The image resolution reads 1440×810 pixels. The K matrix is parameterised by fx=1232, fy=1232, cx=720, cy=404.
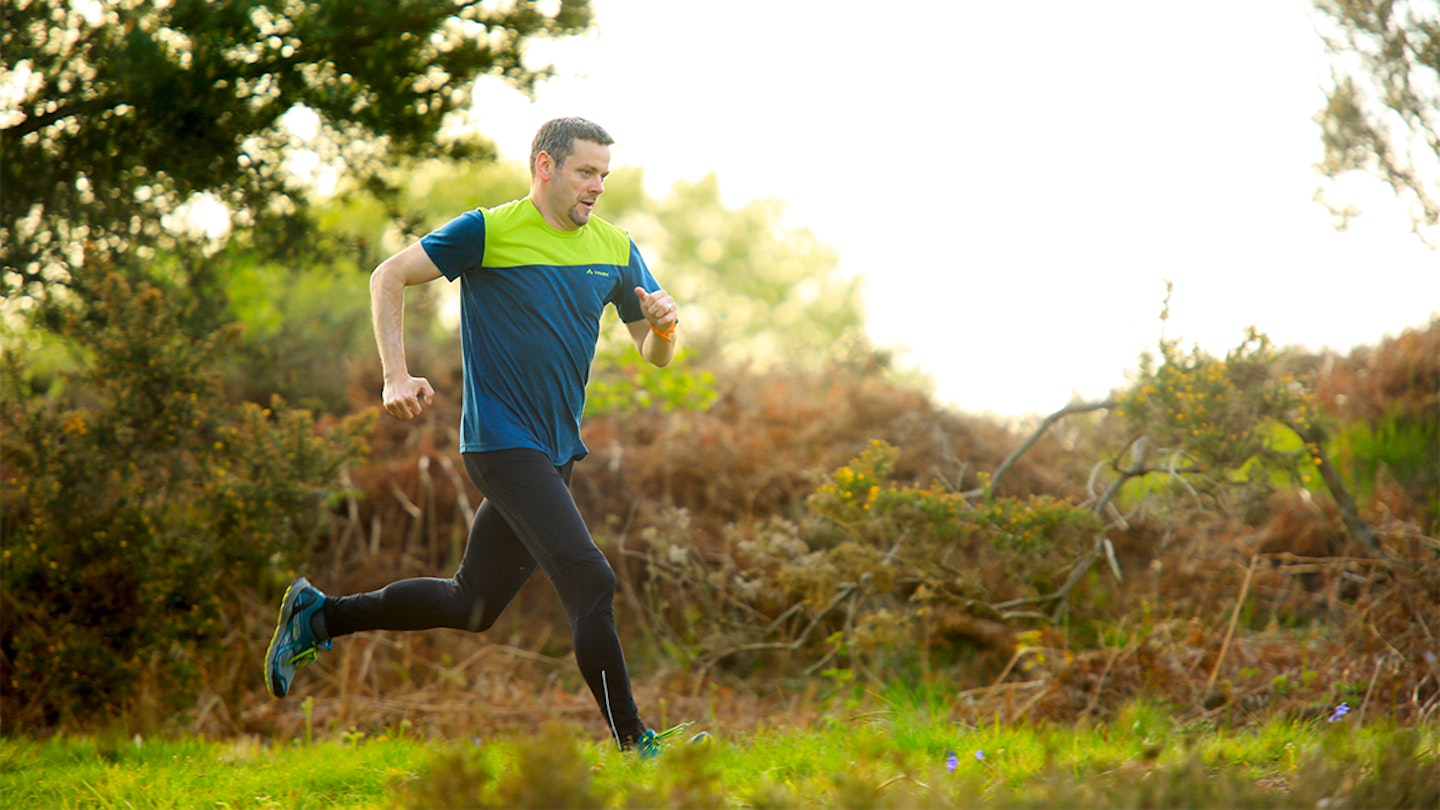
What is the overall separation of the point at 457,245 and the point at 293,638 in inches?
72.8

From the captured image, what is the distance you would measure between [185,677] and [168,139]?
2.78 metres

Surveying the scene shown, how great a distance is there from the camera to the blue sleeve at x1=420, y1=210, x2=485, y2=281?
177 inches

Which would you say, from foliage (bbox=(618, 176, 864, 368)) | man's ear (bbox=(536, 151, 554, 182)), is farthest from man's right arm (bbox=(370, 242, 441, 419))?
foliage (bbox=(618, 176, 864, 368))

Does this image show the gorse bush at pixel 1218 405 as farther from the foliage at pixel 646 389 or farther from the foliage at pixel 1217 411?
the foliage at pixel 646 389

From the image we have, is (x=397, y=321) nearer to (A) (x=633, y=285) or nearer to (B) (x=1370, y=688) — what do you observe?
(A) (x=633, y=285)

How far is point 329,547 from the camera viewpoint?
919cm

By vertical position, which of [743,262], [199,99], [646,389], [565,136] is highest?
[743,262]

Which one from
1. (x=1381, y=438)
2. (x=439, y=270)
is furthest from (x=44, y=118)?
(x=1381, y=438)

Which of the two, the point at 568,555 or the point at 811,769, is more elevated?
the point at 568,555

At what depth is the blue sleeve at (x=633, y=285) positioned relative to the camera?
4883 millimetres

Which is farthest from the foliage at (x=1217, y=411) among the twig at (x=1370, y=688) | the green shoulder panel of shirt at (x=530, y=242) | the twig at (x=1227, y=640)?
the green shoulder panel of shirt at (x=530, y=242)

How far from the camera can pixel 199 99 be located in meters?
5.91

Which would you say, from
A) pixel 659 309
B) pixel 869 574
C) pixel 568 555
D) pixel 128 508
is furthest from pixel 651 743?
pixel 128 508

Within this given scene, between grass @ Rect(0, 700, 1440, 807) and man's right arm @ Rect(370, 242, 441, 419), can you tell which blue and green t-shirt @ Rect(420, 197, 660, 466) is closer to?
man's right arm @ Rect(370, 242, 441, 419)
